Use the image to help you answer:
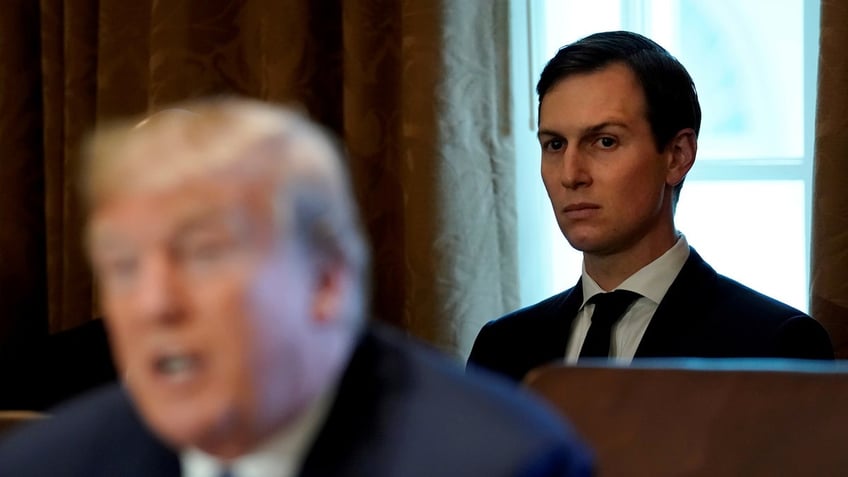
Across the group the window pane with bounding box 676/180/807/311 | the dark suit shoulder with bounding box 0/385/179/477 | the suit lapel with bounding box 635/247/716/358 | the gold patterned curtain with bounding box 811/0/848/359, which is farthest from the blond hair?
the window pane with bounding box 676/180/807/311

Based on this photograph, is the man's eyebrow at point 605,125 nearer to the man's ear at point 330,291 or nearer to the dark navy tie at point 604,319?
the dark navy tie at point 604,319

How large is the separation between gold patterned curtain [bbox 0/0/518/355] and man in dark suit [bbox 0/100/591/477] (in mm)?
1320

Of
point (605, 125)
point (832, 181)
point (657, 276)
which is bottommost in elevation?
point (657, 276)

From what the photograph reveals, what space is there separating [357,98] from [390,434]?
1409 millimetres

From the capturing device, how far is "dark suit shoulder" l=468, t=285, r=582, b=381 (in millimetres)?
1796

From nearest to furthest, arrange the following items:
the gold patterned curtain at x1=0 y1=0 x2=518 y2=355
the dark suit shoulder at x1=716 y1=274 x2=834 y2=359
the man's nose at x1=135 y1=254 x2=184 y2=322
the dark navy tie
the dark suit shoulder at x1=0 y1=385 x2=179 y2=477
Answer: the man's nose at x1=135 y1=254 x2=184 y2=322 < the dark suit shoulder at x1=0 y1=385 x2=179 y2=477 < the dark suit shoulder at x1=716 y1=274 x2=834 y2=359 < the dark navy tie < the gold patterned curtain at x1=0 y1=0 x2=518 y2=355

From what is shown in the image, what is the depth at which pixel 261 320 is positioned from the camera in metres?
0.65

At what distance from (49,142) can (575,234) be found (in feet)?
3.59

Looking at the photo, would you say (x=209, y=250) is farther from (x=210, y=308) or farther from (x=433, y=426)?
(x=433, y=426)

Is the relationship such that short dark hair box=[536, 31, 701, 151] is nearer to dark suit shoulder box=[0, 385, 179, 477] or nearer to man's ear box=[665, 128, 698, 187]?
man's ear box=[665, 128, 698, 187]

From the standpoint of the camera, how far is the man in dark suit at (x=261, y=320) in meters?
0.65

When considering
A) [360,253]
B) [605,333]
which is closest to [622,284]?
[605,333]

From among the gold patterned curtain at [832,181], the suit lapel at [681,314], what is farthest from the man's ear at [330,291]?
the gold patterned curtain at [832,181]

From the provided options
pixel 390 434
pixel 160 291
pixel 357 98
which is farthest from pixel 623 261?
pixel 160 291
